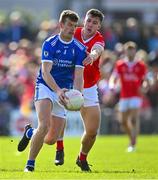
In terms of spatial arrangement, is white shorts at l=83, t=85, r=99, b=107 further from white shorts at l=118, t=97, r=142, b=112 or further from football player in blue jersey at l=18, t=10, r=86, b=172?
white shorts at l=118, t=97, r=142, b=112

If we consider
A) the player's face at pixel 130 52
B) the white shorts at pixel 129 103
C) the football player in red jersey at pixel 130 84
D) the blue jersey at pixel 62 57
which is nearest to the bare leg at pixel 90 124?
the blue jersey at pixel 62 57

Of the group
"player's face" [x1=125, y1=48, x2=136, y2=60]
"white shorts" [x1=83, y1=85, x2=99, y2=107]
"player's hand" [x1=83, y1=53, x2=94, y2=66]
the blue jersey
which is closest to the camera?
the blue jersey

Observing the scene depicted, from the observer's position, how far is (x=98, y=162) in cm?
1820

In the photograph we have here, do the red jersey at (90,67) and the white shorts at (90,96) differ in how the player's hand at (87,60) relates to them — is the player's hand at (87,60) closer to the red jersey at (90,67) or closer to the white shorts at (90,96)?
the red jersey at (90,67)

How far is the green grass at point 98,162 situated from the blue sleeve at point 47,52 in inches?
70.0

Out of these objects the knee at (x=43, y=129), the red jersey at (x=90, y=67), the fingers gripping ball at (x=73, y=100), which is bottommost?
the knee at (x=43, y=129)

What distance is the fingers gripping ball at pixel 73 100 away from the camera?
1437 cm

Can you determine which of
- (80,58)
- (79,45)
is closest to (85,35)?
(79,45)

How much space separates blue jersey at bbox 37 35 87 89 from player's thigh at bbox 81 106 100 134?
0.96 metres

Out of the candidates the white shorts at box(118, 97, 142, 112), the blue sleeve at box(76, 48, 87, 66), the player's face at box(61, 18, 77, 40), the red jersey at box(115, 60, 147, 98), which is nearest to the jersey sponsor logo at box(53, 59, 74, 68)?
the blue sleeve at box(76, 48, 87, 66)

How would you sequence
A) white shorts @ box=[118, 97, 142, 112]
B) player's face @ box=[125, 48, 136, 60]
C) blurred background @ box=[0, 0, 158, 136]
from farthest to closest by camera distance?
blurred background @ box=[0, 0, 158, 136], white shorts @ box=[118, 97, 142, 112], player's face @ box=[125, 48, 136, 60]

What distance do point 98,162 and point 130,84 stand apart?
5778 mm

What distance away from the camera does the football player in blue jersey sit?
1462 cm

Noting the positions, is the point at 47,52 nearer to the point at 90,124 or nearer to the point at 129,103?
the point at 90,124
